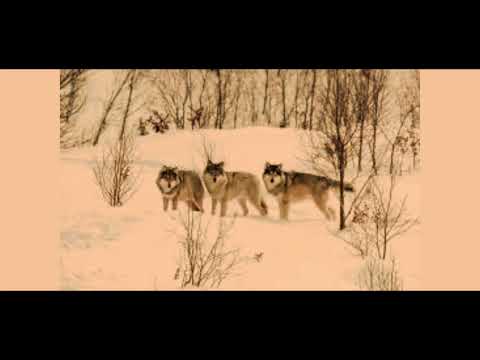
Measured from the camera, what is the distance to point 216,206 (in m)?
8.46

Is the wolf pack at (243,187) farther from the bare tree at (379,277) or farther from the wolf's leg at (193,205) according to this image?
the bare tree at (379,277)

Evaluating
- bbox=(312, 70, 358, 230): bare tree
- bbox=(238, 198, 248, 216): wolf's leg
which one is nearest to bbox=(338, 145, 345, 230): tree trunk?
bbox=(312, 70, 358, 230): bare tree

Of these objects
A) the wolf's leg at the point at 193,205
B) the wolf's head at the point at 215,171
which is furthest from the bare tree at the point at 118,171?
the wolf's head at the point at 215,171

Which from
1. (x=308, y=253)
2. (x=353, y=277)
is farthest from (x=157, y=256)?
(x=353, y=277)

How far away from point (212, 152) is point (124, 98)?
1.26 metres

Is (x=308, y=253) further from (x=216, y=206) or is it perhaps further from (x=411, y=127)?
(x=411, y=127)

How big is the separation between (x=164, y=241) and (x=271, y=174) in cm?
174

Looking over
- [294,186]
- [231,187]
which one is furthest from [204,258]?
[294,186]

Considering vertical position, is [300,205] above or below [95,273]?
above

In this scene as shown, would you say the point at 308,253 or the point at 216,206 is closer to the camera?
the point at 308,253

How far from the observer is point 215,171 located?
8.59 m

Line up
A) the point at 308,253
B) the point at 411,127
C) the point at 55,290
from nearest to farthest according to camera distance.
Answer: the point at 55,290
the point at 308,253
the point at 411,127

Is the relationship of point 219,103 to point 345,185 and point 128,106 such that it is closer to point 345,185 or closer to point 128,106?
point 128,106

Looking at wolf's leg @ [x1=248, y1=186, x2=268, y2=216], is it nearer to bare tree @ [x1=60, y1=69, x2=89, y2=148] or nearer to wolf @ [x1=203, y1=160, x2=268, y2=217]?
wolf @ [x1=203, y1=160, x2=268, y2=217]
